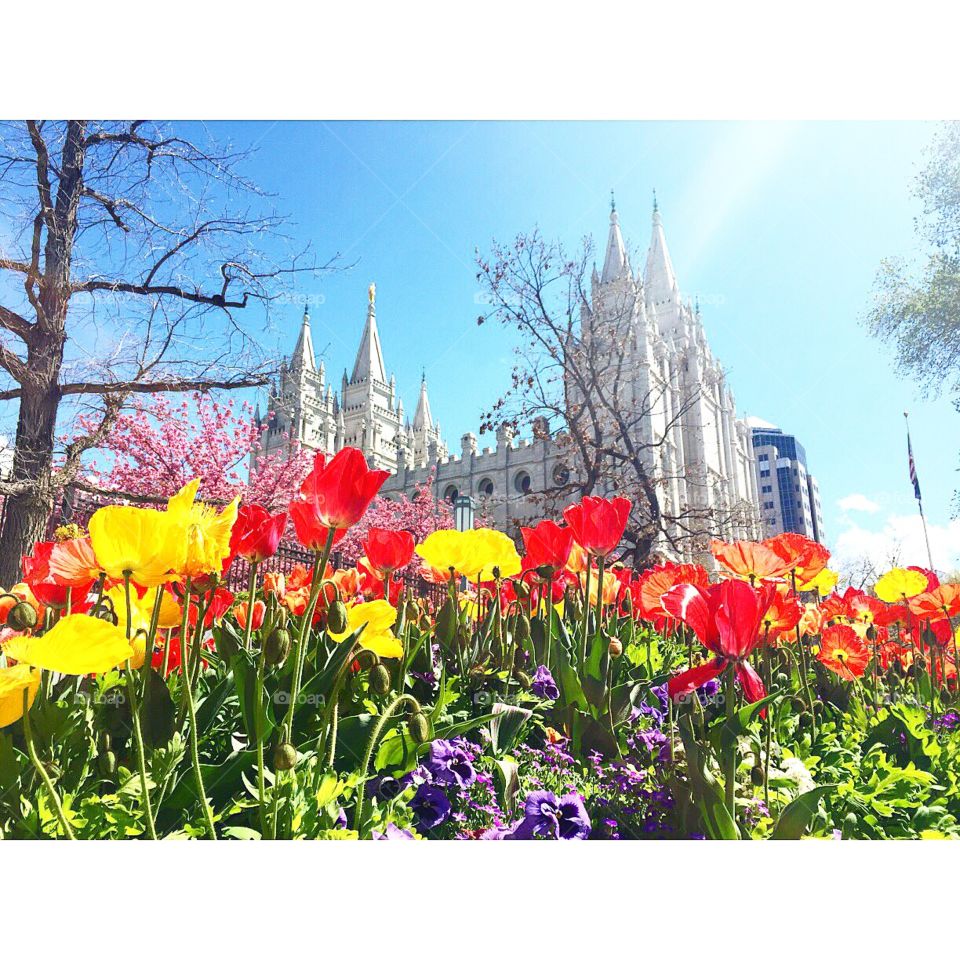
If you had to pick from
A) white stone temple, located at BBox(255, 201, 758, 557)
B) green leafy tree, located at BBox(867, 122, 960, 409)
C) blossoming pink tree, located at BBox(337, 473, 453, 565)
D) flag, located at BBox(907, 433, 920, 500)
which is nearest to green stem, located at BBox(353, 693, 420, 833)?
green leafy tree, located at BBox(867, 122, 960, 409)

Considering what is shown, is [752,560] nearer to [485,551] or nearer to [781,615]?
[781,615]

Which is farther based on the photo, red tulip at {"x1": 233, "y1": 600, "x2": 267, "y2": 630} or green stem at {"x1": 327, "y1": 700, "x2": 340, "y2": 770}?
red tulip at {"x1": 233, "y1": 600, "x2": 267, "y2": 630}

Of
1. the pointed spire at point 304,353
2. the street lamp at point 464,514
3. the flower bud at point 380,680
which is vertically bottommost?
the flower bud at point 380,680

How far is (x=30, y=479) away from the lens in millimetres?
3572

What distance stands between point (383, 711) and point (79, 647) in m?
0.42

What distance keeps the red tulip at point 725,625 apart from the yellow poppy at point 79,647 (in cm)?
67

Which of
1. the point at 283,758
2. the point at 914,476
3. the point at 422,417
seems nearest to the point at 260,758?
the point at 283,758

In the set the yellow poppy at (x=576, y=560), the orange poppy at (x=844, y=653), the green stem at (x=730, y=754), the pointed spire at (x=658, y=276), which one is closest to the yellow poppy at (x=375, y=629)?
the green stem at (x=730, y=754)

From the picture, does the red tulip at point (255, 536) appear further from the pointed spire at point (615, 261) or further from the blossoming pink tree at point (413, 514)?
the blossoming pink tree at point (413, 514)

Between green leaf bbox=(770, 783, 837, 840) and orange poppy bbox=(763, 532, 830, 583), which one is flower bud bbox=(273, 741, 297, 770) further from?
orange poppy bbox=(763, 532, 830, 583)

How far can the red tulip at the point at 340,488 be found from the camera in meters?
0.88

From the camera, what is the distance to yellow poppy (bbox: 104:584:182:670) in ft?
3.18
